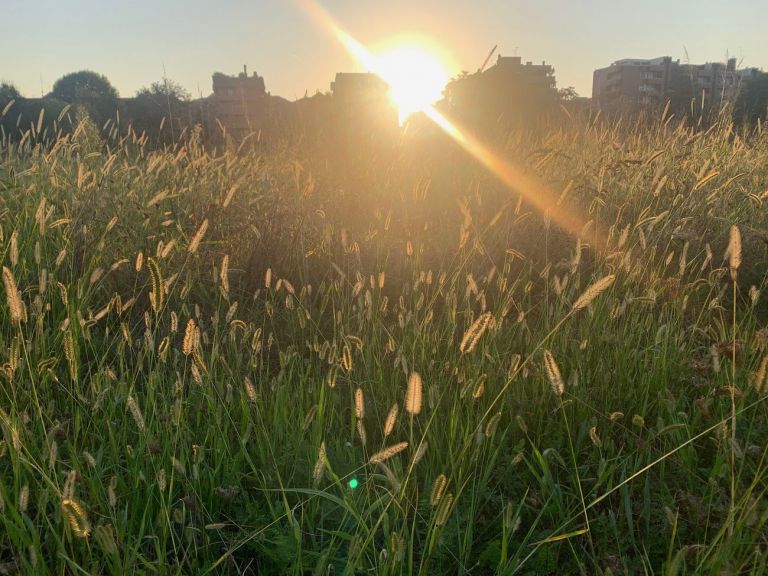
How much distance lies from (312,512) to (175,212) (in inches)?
85.4

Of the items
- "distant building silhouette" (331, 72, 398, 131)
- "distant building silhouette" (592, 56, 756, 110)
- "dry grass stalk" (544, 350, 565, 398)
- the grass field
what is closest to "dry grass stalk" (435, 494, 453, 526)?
the grass field

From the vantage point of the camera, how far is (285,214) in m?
3.01

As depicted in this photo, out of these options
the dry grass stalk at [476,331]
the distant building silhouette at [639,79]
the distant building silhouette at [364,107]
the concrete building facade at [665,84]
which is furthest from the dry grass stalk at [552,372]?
the distant building silhouette at [639,79]

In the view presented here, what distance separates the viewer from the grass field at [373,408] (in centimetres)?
115

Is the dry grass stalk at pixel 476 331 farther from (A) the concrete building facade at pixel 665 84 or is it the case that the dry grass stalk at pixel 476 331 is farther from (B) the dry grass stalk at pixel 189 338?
(A) the concrete building facade at pixel 665 84

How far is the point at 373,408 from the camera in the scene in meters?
1.75

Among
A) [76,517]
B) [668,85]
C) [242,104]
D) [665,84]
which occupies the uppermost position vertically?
[668,85]

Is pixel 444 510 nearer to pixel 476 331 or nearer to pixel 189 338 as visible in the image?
pixel 476 331

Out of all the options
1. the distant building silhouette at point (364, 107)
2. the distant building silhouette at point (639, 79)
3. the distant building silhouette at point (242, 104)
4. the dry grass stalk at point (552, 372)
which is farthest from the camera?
the distant building silhouette at point (639, 79)

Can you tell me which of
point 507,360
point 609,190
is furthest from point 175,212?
point 609,190

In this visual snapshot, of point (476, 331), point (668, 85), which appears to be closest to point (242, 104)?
point (476, 331)

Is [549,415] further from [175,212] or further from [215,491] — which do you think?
[175,212]

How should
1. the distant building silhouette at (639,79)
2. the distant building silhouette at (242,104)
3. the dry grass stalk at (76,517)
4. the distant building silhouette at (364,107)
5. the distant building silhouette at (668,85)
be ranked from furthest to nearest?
the distant building silhouette at (639,79)
the distant building silhouette at (668,85)
the distant building silhouette at (242,104)
the distant building silhouette at (364,107)
the dry grass stalk at (76,517)

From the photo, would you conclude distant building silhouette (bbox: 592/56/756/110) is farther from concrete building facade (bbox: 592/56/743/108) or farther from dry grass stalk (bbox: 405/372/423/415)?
dry grass stalk (bbox: 405/372/423/415)
